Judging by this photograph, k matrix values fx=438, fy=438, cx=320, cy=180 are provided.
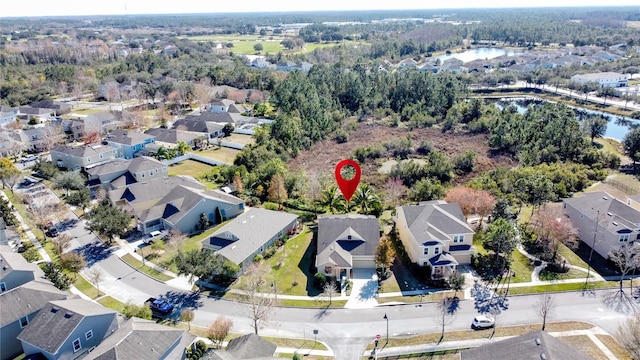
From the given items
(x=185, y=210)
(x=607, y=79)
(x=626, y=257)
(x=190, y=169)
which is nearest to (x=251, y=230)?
(x=185, y=210)

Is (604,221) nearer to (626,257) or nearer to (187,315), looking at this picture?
(626,257)

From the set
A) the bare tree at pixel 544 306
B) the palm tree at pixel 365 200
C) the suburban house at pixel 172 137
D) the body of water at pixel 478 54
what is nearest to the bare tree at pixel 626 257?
the bare tree at pixel 544 306

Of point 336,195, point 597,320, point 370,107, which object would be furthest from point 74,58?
point 597,320

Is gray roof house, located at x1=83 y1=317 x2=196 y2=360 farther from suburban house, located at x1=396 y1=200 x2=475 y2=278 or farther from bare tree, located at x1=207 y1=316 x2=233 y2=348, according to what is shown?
suburban house, located at x1=396 y1=200 x2=475 y2=278

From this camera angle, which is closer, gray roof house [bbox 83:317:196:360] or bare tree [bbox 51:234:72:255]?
gray roof house [bbox 83:317:196:360]

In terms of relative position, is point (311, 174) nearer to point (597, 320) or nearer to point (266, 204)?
point (266, 204)

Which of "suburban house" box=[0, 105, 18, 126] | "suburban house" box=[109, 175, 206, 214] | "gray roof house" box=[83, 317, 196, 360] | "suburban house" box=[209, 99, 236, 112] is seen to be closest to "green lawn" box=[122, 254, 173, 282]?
"suburban house" box=[109, 175, 206, 214]

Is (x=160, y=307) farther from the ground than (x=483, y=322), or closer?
closer
